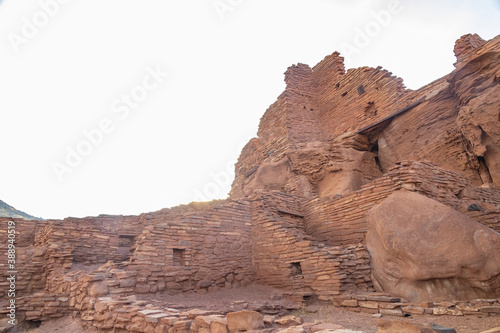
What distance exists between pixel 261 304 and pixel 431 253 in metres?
3.21

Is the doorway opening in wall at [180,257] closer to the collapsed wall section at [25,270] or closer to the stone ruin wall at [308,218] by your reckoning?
the stone ruin wall at [308,218]

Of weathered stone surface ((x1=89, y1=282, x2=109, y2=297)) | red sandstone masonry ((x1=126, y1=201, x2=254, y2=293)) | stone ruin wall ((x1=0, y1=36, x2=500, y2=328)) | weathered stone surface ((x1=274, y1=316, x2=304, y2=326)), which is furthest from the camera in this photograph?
red sandstone masonry ((x1=126, y1=201, x2=254, y2=293))

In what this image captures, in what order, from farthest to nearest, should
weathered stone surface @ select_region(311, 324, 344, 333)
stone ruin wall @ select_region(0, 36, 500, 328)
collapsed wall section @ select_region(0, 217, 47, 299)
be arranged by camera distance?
collapsed wall section @ select_region(0, 217, 47, 299) < stone ruin wall @ select_region(0, 36, 500, 328) < weathered stone surface @ select_region(311, 324, 344, 333)

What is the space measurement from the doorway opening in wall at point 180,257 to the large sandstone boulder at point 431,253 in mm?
4335

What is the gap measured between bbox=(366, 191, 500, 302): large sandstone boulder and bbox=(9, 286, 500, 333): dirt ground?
804mm

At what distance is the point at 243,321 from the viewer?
124 inches

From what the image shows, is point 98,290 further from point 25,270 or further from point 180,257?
point 25,270

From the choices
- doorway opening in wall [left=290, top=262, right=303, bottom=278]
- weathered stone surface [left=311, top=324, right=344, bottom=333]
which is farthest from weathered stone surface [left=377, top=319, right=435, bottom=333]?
doorway opening in wall [left=290, top=262, right=303, bottom=278]

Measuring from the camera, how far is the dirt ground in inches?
152

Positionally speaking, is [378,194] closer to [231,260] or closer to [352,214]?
[352,214]

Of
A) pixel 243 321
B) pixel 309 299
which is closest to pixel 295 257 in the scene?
pixel 309 299

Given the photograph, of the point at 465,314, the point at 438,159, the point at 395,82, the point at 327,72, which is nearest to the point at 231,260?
the point at 465,314

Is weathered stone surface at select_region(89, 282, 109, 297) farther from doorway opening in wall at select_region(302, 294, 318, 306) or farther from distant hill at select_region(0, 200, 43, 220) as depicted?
distant hill at select_region(0, 200, 43, 220)

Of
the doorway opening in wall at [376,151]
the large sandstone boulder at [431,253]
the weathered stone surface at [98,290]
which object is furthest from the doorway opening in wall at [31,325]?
the doorway opening in wall at [376,151]
